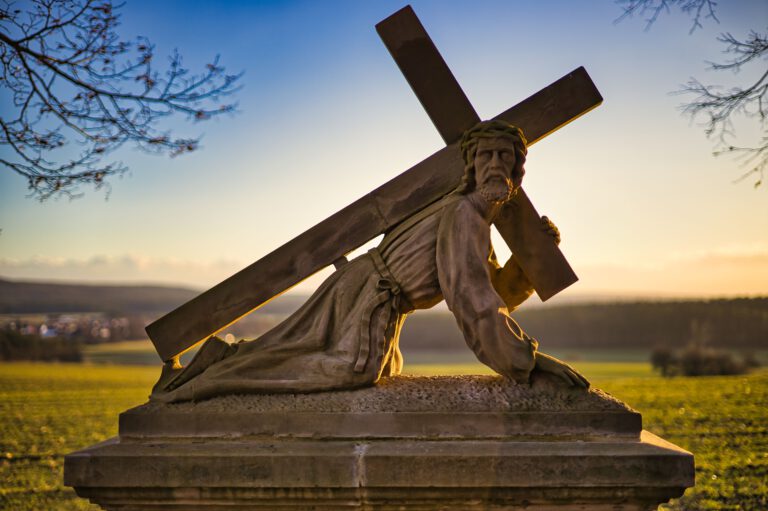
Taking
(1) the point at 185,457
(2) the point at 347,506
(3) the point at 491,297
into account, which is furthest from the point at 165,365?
(3) the point at 491,297

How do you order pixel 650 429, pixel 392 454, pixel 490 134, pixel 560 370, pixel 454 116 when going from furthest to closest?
pixel 650 429
pixel 454 116
pixel 490 134
pixel 560 370
pixel 392 454

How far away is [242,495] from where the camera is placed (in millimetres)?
3645

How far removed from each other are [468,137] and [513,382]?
4.35 ft

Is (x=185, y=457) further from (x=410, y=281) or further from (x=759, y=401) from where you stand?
(x=759, y=401)

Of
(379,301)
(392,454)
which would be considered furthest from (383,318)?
(392,454)

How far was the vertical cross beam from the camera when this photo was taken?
4359mm

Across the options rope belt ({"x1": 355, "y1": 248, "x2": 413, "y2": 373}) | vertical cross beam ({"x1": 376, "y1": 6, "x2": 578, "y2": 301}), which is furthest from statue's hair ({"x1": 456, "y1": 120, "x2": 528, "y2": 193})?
rope belt ({"x1": 355, "y1": 248, "x2": 413, "y2": 373})

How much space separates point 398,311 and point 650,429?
6099mm

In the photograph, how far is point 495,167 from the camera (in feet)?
12.9

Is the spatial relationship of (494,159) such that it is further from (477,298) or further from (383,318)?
(383,318)

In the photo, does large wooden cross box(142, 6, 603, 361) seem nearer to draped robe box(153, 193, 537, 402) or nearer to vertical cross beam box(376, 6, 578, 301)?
vertical cross beam box(376, 6, 578, 301)

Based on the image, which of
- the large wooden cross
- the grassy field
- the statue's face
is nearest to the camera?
the statue's face

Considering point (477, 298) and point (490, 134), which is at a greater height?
point (490, 134)

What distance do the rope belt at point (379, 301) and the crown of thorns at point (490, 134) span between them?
2.45 feet
